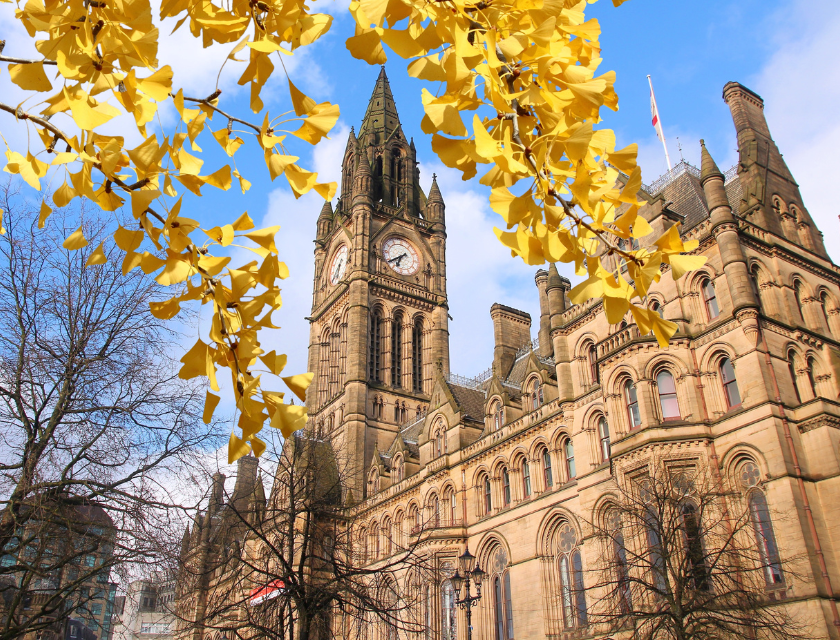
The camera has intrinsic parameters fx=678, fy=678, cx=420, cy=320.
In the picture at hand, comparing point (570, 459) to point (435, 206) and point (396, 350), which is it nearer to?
point (396, 350)

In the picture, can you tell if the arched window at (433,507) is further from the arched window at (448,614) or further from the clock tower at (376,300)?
the clock tower at (376,300)

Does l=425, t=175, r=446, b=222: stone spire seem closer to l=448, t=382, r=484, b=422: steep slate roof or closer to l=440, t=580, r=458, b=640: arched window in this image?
l=448, t=382, r=484, b=422: steep slate roof

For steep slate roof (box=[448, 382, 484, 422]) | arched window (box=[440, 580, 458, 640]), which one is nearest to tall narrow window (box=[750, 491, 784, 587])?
arched window (box=[440, 580, 458, 640])

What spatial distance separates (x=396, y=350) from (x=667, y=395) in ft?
116

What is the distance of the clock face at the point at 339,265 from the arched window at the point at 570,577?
37.8 m

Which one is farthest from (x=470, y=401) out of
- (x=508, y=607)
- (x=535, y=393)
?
(x=508, y=607)

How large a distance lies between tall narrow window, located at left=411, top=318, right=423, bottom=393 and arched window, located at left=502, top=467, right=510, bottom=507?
24595mm

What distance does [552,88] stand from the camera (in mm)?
2424

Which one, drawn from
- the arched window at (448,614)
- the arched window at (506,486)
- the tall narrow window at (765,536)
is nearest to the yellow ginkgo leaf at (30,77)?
the tall narrow window at (765,536)

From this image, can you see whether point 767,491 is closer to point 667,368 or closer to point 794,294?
point 667,368

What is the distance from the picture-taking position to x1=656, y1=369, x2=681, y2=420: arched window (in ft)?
71.3

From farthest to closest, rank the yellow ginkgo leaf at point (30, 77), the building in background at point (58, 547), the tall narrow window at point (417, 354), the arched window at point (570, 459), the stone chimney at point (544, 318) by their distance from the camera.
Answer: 1. the tall narrow window at point (417, 354)
2. the stone chimney at point (544, 318)
3. the arched window at point (570, 459)
4. the building in background at point (58, 547)
5. the yellow ginkgo leaf at point (30, 77)

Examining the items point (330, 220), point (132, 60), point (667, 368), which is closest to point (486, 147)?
point (132, 60)

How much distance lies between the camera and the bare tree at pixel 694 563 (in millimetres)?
15617
